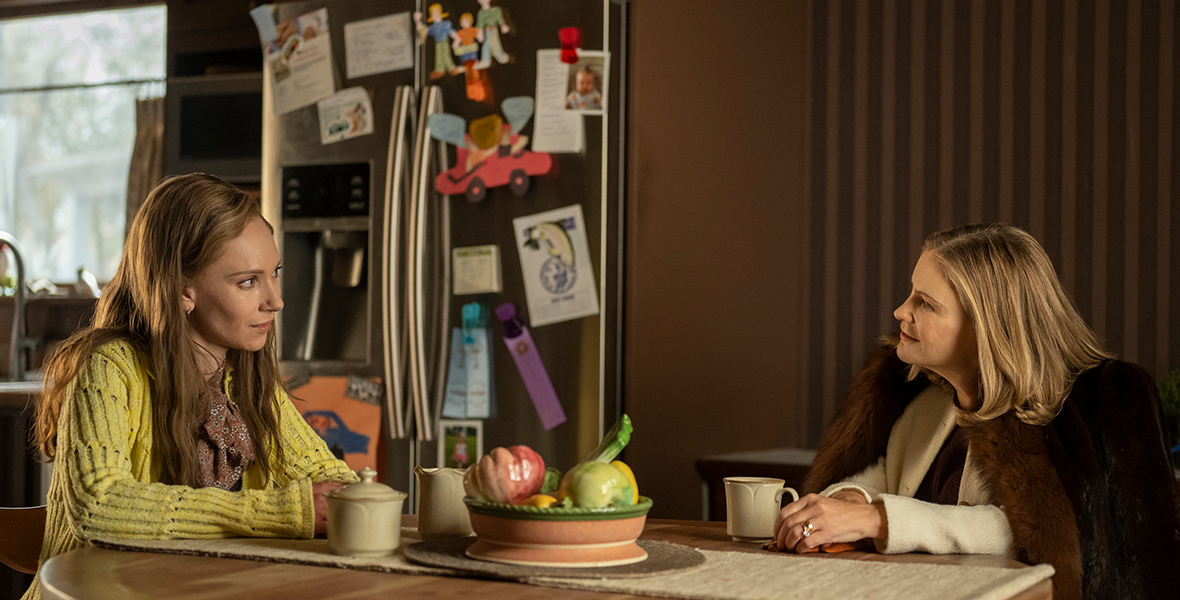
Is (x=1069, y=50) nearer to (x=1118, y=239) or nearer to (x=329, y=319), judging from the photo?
(x=1118, y=239)

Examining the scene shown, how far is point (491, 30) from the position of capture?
314cm

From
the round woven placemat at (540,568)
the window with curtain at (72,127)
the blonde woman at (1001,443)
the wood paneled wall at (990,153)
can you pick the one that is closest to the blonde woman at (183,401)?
the round woven placemat at (540,568)

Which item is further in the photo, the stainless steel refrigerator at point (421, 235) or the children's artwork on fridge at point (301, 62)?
the children's artwork on fridge at point (301, 62)

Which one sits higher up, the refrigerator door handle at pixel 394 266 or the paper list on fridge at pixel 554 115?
the paper list on fridge at pixel 554 115

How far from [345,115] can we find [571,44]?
0.73m

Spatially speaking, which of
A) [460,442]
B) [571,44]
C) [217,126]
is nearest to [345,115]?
[571,44]

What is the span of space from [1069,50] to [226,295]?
2.70 m

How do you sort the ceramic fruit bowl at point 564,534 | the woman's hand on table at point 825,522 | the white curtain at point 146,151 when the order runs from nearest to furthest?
1. the ceramic fruit bowl at point 564,534
2. the woman's hand on table at point 825,522
3. the white curtain at point 146,151

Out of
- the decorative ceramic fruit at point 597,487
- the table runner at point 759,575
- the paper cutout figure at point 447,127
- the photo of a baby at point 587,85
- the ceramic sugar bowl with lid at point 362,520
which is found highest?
the photo of a baby at point 587,85

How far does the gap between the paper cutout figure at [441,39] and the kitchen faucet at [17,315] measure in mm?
1694

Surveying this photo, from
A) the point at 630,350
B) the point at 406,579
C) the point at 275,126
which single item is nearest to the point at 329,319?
the point at 275,126

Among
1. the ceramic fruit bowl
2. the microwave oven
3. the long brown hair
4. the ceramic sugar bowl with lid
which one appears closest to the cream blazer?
the ceramic fruit bowl

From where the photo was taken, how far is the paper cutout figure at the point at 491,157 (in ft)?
10.1

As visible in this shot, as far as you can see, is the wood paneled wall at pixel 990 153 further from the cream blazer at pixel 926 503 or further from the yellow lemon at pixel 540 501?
the yellow lemon at pixel 540 501
